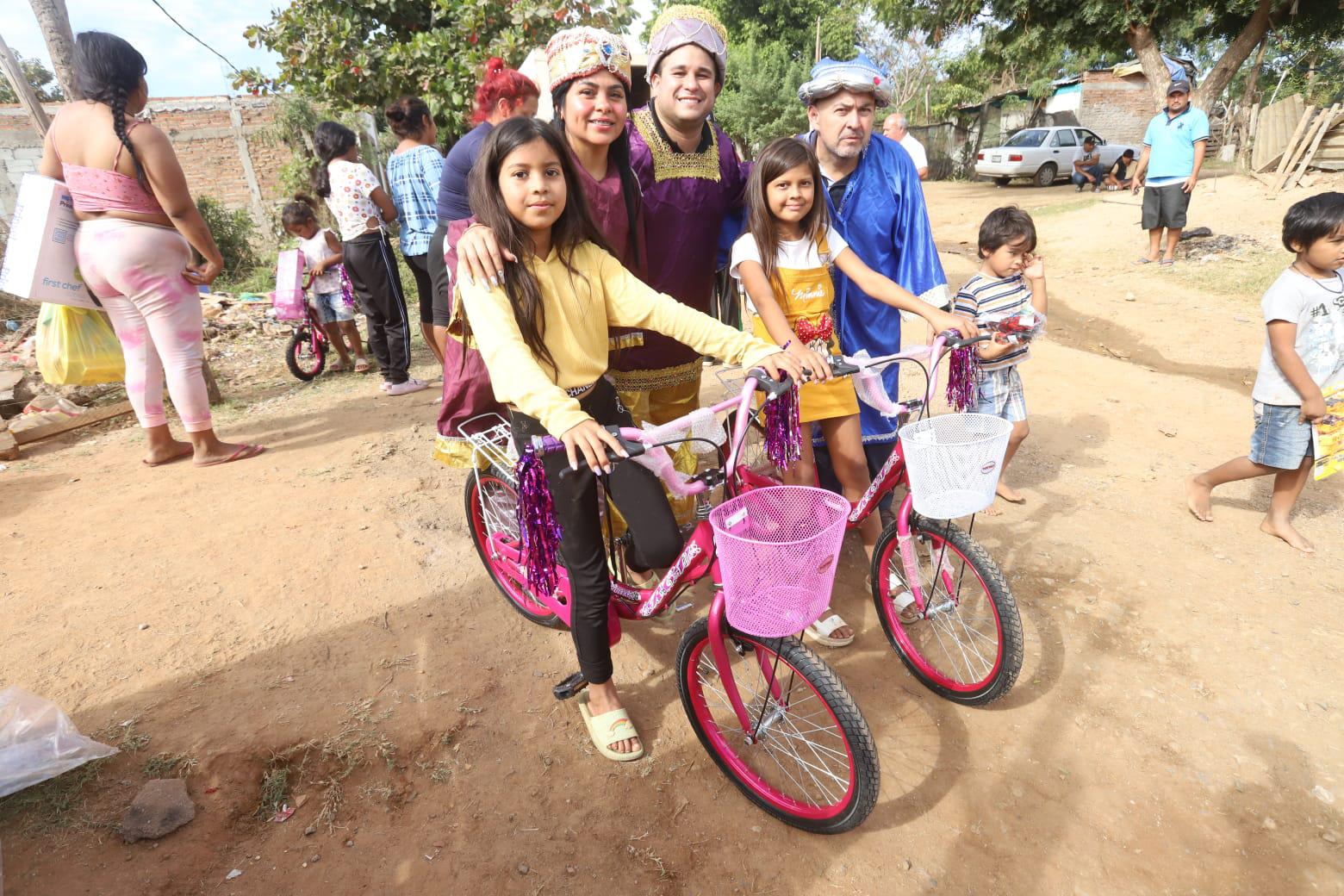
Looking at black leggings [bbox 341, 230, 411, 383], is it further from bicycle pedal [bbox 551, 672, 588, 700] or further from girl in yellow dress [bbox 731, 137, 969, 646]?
bicycle pedal [bbox 551, 672, 588, 700]

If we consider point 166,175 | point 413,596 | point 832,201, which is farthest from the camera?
point 166,175

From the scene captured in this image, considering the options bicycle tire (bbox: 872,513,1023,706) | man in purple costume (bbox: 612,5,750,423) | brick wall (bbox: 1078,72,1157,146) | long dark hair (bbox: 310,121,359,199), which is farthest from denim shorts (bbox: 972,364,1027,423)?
brick wall (bbox: 1078,72,1157,146)

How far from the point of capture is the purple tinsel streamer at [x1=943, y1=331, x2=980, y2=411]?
235 cm

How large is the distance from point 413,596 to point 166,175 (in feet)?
8.82

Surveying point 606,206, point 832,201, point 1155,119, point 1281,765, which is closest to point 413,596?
point 606,206

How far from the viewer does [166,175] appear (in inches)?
145

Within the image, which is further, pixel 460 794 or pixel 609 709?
pixel 609 709

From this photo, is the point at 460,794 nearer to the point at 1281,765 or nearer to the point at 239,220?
the point at 1281,765

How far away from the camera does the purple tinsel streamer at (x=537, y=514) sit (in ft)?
5.68

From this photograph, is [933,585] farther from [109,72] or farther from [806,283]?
[109,72]

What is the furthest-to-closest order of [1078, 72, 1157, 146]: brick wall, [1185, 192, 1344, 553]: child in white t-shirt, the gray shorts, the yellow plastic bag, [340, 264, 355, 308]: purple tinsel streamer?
[1078, 72, 1157, 146]: brick wall, the gray shorts, [340, 264, 355, 308]: purple tinsel streamer, the yellow plastic bag, [1185, 192, 1344, 553]: child in white t-shirt

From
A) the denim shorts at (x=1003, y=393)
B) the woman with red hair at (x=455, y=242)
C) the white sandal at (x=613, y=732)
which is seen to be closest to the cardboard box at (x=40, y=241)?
the woman with red hair at (x=455, y=242)

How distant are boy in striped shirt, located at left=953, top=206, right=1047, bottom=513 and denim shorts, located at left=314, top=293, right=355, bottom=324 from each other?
5.26 meters

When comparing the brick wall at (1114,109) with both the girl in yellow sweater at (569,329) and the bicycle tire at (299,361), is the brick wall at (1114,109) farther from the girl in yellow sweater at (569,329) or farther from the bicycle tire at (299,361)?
the girl in yellow sweater at (569,329)
